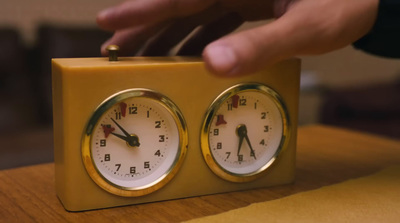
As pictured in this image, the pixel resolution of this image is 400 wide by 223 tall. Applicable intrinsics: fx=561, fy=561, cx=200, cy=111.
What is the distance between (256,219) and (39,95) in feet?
7.99

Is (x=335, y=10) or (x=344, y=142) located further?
(x=344, y=142)

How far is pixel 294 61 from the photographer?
3.22 feet

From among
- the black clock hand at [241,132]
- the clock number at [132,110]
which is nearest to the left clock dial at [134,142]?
the clock number at [132,110]

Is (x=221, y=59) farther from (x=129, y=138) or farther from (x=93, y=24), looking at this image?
(x=93, y=24)

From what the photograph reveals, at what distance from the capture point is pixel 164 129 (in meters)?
0.92

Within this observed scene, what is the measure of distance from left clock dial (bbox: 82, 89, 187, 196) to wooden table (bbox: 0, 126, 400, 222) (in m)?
0.04

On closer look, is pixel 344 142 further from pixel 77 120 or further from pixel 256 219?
pixel 77 120

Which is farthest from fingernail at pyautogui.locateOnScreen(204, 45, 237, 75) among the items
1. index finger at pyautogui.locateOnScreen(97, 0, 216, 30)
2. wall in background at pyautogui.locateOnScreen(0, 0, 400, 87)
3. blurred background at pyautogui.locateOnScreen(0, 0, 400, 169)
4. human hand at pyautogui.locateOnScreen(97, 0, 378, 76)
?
wall in background at pyautogui.locateOnScreen(0, 0, 400, 87)

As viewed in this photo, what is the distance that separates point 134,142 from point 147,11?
11.5 inches

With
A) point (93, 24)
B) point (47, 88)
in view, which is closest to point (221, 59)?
point (47, 88)

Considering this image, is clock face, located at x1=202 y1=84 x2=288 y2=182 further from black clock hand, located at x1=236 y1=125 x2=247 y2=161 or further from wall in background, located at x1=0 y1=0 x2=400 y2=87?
wall in background, located at x1=0 y1=0 x2=400 y2=87

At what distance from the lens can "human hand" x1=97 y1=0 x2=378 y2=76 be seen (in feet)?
2.53

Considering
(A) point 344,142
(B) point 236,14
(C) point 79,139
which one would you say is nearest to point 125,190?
(C) point 79,139

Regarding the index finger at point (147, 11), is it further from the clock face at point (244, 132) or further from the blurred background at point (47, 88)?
the blurred background at point (47, 88)
